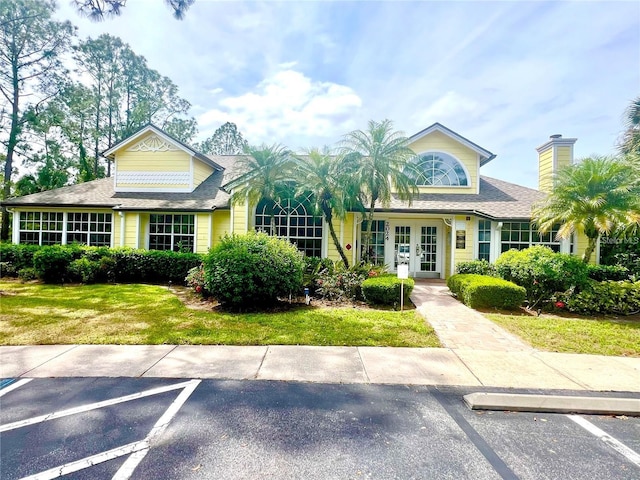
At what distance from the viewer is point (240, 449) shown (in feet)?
9.33

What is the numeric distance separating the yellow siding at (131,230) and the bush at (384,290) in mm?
10983

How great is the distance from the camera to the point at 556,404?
3.67 meters

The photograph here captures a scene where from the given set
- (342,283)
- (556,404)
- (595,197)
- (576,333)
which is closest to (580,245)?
(595,197)

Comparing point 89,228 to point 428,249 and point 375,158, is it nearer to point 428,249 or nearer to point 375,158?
point 375,158

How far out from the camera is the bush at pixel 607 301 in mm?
8367

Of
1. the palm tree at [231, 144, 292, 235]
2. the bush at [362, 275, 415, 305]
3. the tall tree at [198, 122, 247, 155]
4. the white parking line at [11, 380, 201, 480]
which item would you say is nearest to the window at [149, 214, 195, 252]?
the palm tree at [231, 144, 292, 235]

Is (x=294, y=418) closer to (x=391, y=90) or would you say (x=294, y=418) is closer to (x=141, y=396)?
(x=141, y=396)

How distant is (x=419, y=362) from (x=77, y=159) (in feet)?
107

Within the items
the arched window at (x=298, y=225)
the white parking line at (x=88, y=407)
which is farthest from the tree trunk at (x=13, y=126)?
the white parking line at (x=88, y=407)

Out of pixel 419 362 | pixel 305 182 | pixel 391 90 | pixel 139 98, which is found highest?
pixel 139 98

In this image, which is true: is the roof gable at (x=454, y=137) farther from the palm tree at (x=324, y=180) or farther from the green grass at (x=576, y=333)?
the green grass at (x=576, y=333)

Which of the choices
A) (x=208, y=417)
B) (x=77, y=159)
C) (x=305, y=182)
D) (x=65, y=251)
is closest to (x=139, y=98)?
(x=77, y=159)

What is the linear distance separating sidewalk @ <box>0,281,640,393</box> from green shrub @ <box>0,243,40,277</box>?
1050 cm

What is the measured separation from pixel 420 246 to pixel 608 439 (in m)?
11.6
